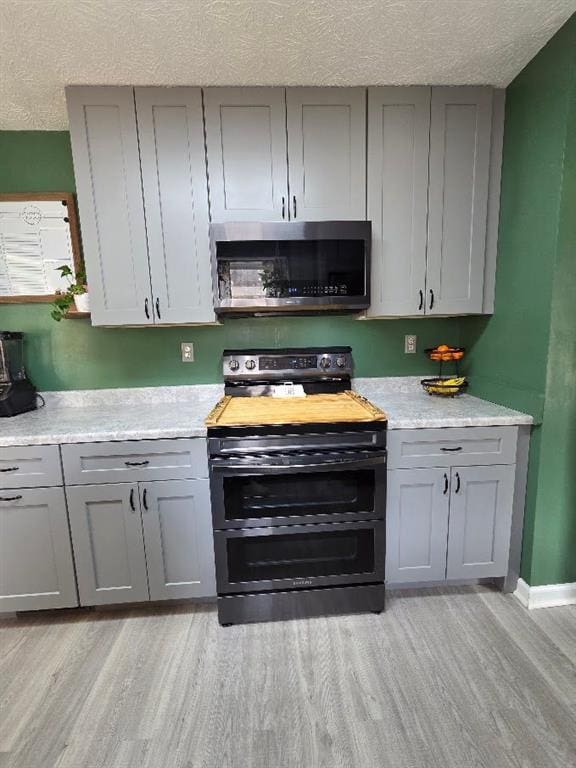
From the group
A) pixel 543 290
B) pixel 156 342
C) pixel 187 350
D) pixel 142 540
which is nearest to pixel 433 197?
pixel 543 290

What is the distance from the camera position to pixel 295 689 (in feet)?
4.94

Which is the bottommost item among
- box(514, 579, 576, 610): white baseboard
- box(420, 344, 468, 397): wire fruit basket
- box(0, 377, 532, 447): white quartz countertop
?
box(514, 579, 576, 610): white baseboard

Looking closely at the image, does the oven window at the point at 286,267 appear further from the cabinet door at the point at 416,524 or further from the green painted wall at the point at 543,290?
the cabinet door at the point at 416,524

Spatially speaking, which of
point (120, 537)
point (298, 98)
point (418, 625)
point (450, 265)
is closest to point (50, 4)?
point (298, 98)

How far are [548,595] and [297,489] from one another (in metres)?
1.40

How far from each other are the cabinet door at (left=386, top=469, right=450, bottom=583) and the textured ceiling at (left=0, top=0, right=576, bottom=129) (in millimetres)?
1873

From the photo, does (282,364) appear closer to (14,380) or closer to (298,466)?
(298,466)

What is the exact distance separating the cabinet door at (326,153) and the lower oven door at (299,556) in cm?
156

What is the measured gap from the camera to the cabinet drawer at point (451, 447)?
182 cm

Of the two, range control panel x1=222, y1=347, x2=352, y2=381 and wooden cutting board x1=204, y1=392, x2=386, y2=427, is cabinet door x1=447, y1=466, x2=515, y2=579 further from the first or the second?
range control panel x1=222, y1=347, x2=352, y2=381

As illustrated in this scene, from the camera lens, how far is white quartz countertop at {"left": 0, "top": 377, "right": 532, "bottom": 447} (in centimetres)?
174

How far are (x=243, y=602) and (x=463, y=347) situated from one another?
6.40 feet

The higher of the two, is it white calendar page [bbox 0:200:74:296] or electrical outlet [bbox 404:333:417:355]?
white calendar page [bbox 0:200:74:296]

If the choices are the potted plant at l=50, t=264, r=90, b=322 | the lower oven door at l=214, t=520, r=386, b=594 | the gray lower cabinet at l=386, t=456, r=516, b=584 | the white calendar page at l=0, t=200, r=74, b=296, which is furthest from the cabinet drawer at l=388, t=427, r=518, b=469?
the white calendar page at l=0, t=200, r=74, b=296
